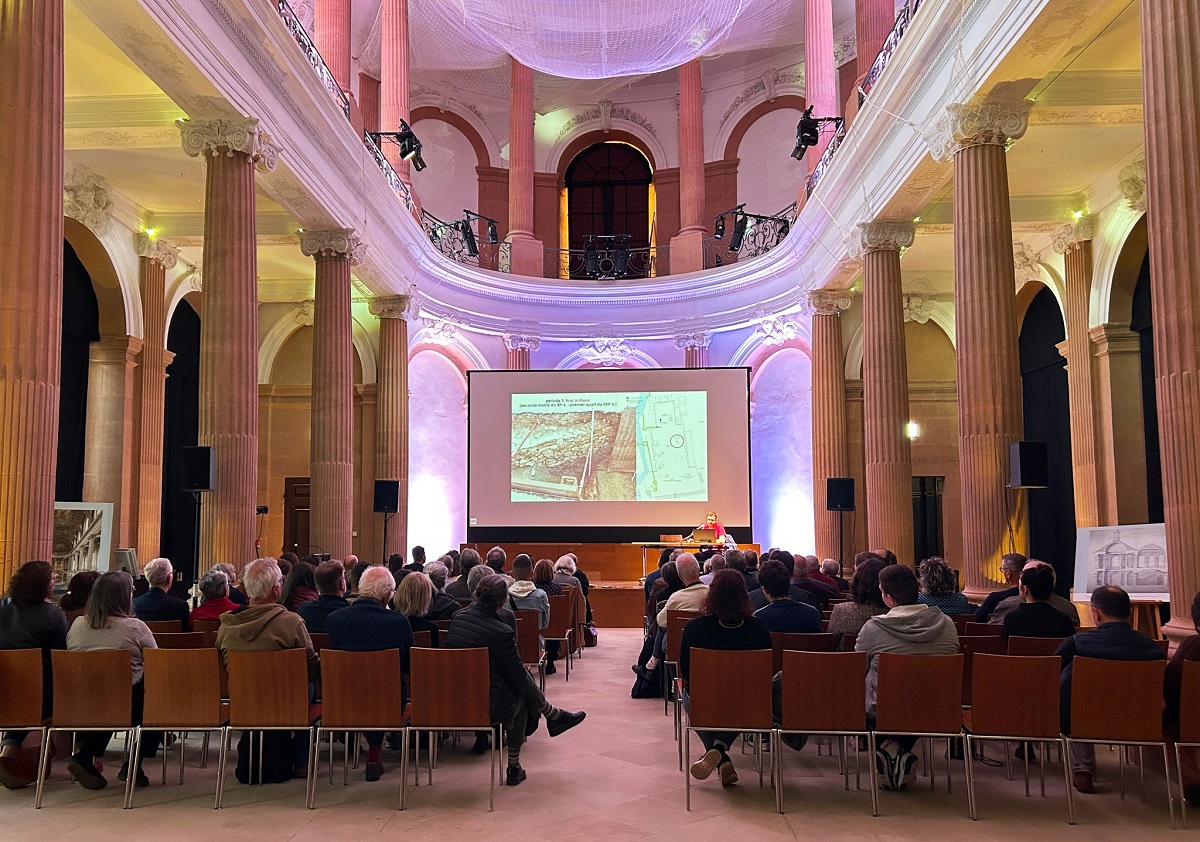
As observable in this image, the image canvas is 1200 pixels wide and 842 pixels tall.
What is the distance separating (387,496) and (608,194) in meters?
10.3

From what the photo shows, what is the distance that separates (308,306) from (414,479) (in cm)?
392

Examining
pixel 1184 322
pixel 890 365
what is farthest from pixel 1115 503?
pixel 1184 322

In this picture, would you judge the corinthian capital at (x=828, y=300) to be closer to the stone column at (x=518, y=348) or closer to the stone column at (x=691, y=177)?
the stone column at (x=691, y=177)

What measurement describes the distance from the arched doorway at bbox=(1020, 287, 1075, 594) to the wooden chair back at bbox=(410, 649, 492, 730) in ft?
37.4

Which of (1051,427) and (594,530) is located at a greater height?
(1051,427)

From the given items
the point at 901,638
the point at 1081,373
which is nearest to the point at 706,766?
the point at 901,638

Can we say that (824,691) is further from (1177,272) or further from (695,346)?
(695,346)

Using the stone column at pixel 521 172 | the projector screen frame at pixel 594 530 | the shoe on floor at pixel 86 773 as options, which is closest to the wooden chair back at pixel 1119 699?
the shoe on floor at pixel 86 773

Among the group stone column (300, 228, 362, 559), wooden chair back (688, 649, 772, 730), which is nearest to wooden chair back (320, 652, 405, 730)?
wooden chair back (688, 649, 772, 730)

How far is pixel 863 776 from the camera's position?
5312 millimetres

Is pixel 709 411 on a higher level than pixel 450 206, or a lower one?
lower

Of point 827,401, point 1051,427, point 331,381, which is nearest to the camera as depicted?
point 331,381

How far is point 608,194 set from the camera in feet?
73.2

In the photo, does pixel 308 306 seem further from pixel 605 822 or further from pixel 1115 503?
pixel 605 822
